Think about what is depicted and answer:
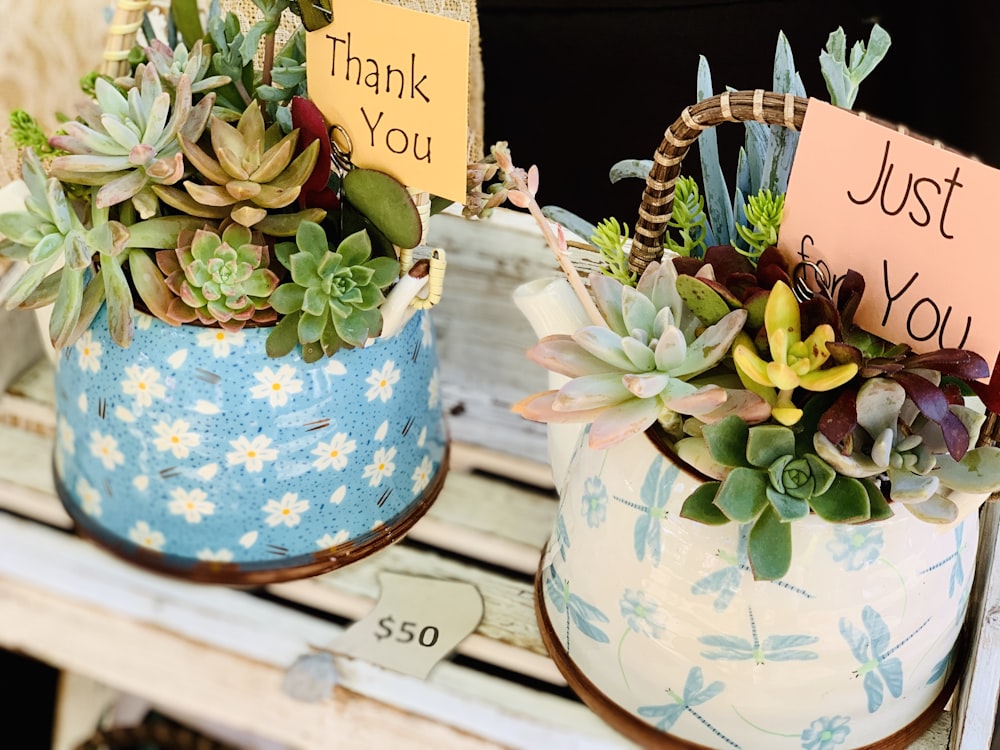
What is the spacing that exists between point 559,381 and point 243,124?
0.21m

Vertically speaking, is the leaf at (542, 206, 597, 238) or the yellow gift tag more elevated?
the yellow gift tag

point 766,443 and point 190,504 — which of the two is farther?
point 190,504

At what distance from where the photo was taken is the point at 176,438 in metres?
0.50

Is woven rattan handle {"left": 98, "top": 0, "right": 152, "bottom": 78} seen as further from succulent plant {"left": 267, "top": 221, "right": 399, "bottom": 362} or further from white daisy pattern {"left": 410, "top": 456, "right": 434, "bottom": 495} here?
white daisy pattern {"left": 410, "top": 456, "right": 434, "bottom": 495}

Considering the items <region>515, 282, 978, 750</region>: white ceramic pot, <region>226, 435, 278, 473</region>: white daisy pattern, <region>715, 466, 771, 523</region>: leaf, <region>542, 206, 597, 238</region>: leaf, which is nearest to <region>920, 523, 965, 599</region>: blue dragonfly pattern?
<region>515, 282, 978, 750</region>: white ceramic pot

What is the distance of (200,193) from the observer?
0.44 meters

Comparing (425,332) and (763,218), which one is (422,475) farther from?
(763,218)

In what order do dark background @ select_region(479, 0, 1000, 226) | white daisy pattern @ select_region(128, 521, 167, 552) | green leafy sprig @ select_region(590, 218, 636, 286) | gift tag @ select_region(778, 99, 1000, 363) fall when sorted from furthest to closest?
dark background @ select_region(479, 0, 1000, 226) < white daisy pattern @ select_region(128, 521, 167, 552) < green leafy sprig @ select_region(590, 218, 636, 286) < gift tag @ select_region(778, 99, 1000, 363)

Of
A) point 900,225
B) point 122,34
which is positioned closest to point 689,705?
point 900,225

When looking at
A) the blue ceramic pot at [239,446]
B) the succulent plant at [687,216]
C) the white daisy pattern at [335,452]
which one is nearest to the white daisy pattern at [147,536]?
the blue ceramic pot at [239,446]

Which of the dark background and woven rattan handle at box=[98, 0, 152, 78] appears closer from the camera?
woven rattan handle at box=[98, 0, 152, 78]

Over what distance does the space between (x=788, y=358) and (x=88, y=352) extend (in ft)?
1.19

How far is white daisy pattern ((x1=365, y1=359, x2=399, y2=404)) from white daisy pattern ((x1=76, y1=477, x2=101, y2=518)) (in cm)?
18

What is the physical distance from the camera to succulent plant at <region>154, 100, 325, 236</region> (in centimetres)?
45
